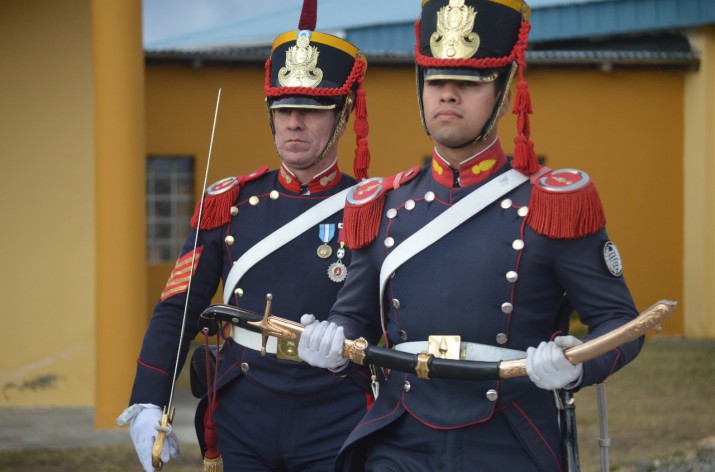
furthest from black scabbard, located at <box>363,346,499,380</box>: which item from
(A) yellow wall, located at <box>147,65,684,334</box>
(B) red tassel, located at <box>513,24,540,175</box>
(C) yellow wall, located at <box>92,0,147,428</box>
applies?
(A) yellow wall, located at <box>147,65,684,334</box>

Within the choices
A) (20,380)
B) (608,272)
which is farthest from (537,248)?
(20,380)

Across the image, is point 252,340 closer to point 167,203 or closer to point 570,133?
point 167,203

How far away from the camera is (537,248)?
340cm

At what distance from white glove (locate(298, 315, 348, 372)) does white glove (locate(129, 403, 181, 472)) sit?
0.77m

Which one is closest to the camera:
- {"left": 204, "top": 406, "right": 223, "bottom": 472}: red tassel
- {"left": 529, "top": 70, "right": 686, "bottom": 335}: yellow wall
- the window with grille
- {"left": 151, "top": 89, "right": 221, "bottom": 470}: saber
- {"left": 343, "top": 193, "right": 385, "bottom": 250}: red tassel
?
{"left": 343, "top": 193, "right": 385, "bottom": 250}: red tassel

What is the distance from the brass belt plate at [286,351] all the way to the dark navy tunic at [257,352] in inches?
0.8

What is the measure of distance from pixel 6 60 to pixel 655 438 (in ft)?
17.6

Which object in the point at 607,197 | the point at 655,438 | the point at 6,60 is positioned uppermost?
the point at 6,60

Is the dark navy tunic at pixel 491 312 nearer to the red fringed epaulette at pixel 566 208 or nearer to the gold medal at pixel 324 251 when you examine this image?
the red fringed epaulette at pixel 566 208

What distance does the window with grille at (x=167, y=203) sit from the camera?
49.8 ft

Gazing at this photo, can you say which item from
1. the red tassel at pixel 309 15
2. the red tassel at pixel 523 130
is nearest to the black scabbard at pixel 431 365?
the red tassel at pixel 523 130

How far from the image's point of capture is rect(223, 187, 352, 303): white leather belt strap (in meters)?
4.65

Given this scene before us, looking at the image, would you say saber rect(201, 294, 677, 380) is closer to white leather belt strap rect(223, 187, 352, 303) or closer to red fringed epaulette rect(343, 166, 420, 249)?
red fringed epaulette rect(343, 166, 420, 249)

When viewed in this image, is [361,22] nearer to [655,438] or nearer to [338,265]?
[655,438]
